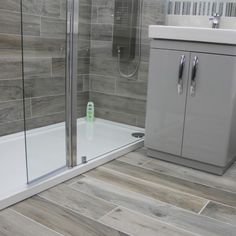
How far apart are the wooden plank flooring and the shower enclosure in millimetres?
131

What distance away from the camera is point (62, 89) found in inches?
82.4

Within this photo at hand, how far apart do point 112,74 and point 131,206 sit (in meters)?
1.50

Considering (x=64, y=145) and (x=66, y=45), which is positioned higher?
(x=66, y=45)

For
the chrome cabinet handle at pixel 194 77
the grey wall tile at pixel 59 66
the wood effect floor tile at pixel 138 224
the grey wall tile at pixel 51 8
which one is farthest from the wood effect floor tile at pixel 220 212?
the grey wall tile at pixel 51 8

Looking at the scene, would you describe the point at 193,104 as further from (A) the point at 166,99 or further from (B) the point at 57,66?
(B) the point at 57,66

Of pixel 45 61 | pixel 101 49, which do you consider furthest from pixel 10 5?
pixel 101 49

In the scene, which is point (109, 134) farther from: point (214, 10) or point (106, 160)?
point (214, 10)

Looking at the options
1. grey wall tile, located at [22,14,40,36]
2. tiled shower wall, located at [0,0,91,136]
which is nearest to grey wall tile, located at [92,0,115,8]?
tiled shower wall, located at [0,0,91,136]

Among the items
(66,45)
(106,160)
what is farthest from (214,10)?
(106,160)

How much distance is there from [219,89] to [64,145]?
1014mm

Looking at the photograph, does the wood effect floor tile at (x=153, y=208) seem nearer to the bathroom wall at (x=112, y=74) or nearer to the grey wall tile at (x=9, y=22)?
the bathroom wall at (x=112, y=74)

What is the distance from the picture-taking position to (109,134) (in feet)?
9.04

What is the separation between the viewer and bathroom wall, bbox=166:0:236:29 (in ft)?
8.07

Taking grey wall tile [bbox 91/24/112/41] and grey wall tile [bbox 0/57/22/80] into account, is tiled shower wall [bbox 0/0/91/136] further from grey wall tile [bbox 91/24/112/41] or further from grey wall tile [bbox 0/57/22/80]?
grey wall tile [bbox 91/24/112/41]
